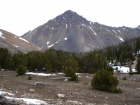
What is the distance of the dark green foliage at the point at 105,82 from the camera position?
68.8 feet

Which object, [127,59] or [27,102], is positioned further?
[127,59]

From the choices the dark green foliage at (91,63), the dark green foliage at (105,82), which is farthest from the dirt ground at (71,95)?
the dark green foliage at (91,63)

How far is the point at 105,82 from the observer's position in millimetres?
21531

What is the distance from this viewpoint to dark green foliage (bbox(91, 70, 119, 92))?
68.8 ft

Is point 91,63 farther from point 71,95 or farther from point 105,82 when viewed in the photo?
point 71,95

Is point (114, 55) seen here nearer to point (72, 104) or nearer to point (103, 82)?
point (103, 82)

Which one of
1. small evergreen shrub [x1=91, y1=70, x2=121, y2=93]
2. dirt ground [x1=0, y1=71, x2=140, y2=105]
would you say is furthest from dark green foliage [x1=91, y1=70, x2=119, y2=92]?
dirt ground [x1=0, y1=71, x2=140, y2=105]

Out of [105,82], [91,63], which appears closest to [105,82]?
[105,82]

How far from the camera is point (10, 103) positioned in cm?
992

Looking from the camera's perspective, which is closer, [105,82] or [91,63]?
[105,82]

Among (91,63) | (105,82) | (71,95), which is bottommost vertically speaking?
(71,95)

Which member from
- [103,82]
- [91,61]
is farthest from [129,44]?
[103,82]

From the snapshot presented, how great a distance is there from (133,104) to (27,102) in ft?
26.5

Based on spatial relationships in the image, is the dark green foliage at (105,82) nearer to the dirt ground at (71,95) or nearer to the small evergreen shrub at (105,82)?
the small evergreen shrub at (105,82)
